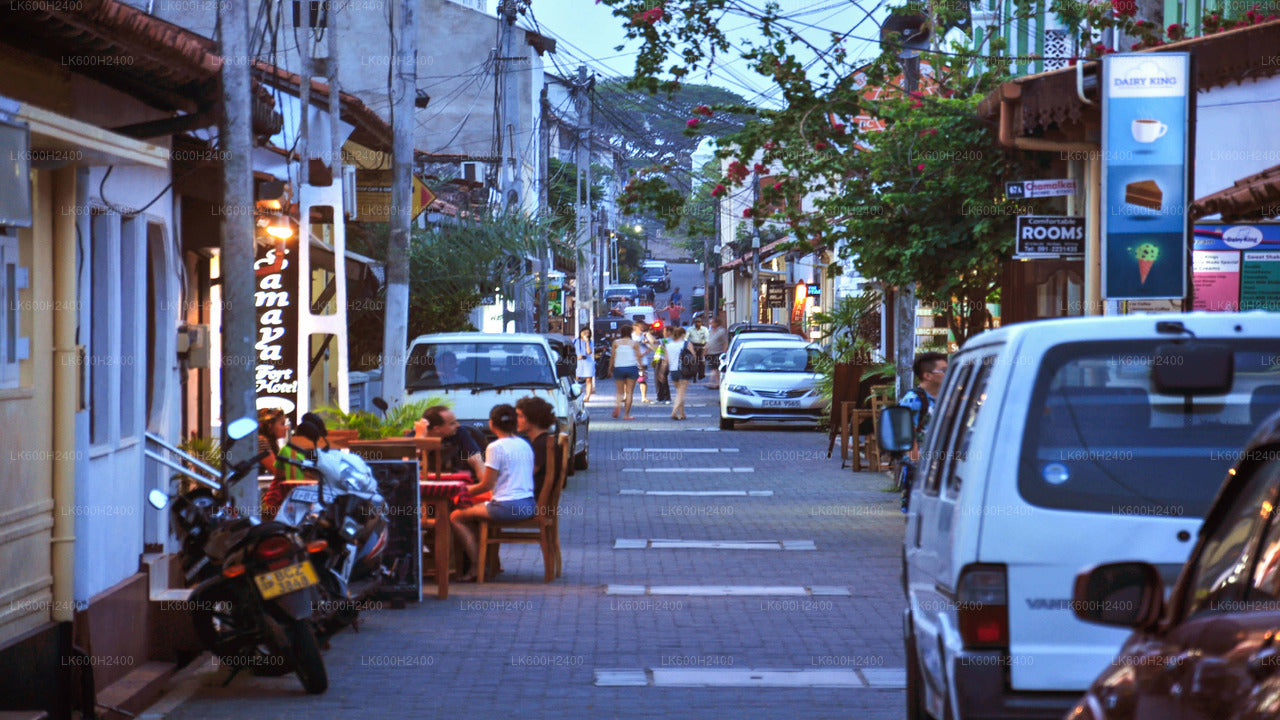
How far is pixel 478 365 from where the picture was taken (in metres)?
20.2

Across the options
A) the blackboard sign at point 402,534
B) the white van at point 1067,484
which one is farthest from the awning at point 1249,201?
the blackboard sign at point 402,534

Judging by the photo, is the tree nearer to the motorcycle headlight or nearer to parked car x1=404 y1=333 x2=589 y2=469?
parked car x1=404 y1=333 x2=589 y2=469

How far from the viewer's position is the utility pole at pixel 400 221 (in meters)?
18.9

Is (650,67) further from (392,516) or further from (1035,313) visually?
(392,516)

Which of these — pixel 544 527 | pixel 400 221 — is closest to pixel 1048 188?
pixel 544 527

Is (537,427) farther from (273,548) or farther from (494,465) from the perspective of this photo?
(273,548)

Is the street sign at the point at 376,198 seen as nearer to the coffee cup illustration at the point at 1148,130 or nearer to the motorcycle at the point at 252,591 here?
the coffee cup illustration at the point at 1148,130

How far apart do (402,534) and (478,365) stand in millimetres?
8272

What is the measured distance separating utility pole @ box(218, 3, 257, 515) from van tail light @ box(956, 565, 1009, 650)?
576cm

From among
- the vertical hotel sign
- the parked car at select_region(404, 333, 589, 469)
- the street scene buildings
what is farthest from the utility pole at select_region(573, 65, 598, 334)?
the vertical hotel sign

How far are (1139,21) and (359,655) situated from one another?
7973 millimetres

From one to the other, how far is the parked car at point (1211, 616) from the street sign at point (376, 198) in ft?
63.1

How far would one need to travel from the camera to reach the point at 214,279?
1548 cm

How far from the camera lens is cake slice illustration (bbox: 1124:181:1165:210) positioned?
11531 millimetres
